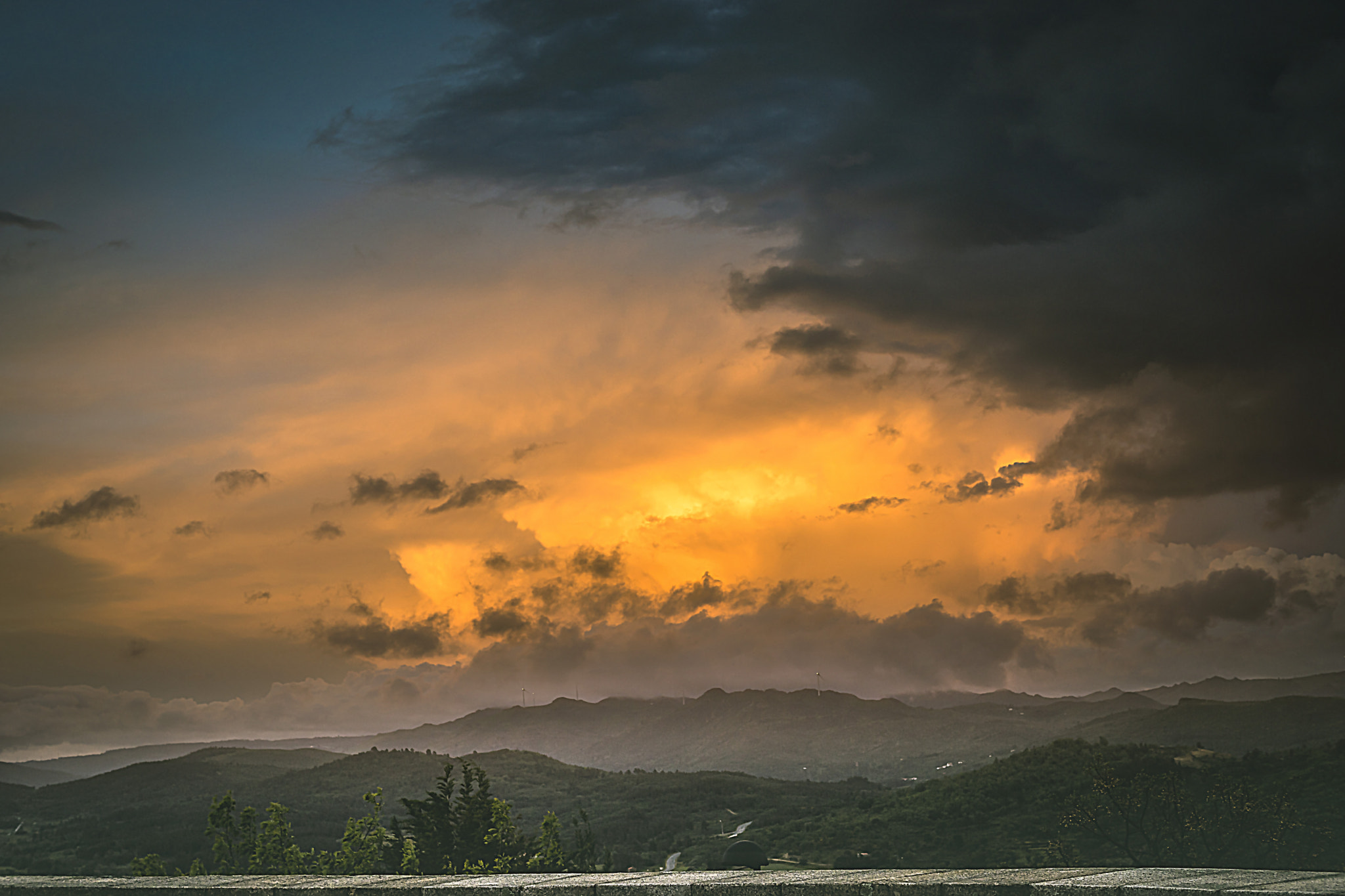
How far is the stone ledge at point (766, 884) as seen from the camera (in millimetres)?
5441

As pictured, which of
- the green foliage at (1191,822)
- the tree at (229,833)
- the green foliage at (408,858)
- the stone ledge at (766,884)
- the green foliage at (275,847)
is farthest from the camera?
the green foliage at (1191,822)

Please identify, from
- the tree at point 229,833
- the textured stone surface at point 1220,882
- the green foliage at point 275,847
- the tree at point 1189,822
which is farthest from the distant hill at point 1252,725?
the textured stone surface at point 1220,882

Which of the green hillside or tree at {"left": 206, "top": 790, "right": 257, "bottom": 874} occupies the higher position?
tree at {"left": 206, "top": 790, "right": 257, "bottom": 874}

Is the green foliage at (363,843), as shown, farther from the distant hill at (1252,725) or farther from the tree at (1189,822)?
the distant hill at (1252,725)

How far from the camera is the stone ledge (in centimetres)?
544

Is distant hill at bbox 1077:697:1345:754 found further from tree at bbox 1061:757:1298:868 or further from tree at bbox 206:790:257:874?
tree at bbox 206:790:257:874

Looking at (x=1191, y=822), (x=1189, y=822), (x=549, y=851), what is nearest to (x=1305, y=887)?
(x=549, y=851)

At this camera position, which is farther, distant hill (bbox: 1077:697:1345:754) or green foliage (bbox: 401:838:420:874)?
distant hill (bbox: 1077:697:1345:754)

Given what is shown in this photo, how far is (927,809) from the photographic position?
9838 cm

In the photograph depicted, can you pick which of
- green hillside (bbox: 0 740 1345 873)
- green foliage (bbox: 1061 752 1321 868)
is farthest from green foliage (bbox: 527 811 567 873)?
green foliage (bbox: 1061 752 1321 868)

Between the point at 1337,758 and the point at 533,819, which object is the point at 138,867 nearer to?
the point at 1337,758

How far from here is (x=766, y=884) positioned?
22.2 feet

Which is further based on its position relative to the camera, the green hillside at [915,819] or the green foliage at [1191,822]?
the green hillside at [915,819]

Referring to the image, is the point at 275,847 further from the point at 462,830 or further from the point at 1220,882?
the point at 1220,882
